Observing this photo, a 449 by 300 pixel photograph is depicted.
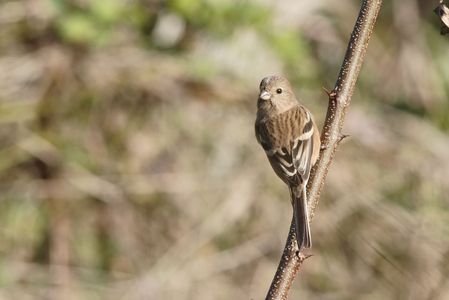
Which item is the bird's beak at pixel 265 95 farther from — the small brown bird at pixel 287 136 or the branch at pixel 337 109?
the branch at pixel 337 109

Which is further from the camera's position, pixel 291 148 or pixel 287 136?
pixel 287 136

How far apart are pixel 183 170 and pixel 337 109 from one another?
16.4 ft

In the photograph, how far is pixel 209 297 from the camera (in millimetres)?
7871

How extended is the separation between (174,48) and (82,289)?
215 cm

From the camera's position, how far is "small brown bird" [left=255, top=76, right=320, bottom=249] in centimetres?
407

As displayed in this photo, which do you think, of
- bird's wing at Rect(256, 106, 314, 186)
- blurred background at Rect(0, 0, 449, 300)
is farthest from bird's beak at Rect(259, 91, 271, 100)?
blurred background at Rect(0, 0, 449, 300)

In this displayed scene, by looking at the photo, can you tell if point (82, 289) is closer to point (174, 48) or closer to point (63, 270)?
point (63, 270)

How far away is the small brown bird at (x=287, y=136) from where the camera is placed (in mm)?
4066

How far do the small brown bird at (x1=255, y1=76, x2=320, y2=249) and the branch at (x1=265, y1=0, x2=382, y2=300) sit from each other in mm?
400

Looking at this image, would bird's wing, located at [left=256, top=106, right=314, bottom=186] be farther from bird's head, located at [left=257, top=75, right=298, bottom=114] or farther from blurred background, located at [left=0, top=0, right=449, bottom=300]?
blurred background, located at [left=0, top=0, right=449, bottom=300]

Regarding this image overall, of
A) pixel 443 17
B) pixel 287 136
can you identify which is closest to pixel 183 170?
pixel 287 136

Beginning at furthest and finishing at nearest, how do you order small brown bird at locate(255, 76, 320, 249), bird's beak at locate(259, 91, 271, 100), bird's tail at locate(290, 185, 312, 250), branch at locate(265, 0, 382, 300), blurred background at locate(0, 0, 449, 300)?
blurred background at locate(0, 0, 449, 300), bird's beak at locate(259, 91, 271, 100), small brown bird at locate(255, 76, 320, 249), bird's tail at locate(290, 185, 312, 250), branch at locate(265, 0, 382, 300)

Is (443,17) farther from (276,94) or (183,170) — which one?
(183,170)

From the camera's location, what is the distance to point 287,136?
4648mm
